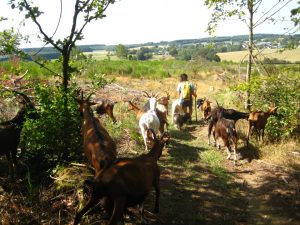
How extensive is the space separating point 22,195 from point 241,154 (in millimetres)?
6025

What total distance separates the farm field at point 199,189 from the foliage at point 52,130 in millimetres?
476

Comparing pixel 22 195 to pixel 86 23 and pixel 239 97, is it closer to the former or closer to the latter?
pixel 86 23

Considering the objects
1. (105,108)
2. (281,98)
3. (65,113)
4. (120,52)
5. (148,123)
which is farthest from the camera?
(120,52)

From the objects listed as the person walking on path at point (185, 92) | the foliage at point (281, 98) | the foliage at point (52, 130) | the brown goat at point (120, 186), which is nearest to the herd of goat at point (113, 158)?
the brown goat at point (120, 186)

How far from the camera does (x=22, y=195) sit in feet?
19.3

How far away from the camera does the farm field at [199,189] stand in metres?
5.62

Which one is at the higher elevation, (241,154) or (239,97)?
(239,97)

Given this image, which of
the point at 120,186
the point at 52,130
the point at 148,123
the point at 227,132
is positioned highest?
the point at 52,130

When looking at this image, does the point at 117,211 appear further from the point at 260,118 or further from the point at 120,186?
the point at 260,118

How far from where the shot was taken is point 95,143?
19.3 ft

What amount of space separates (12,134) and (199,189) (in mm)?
4009

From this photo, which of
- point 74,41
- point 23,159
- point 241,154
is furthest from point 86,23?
point 241,154

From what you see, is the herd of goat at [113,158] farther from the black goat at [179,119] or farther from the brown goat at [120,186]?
the black goat at [179,119]

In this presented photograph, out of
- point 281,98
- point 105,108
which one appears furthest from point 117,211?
point 105,108
